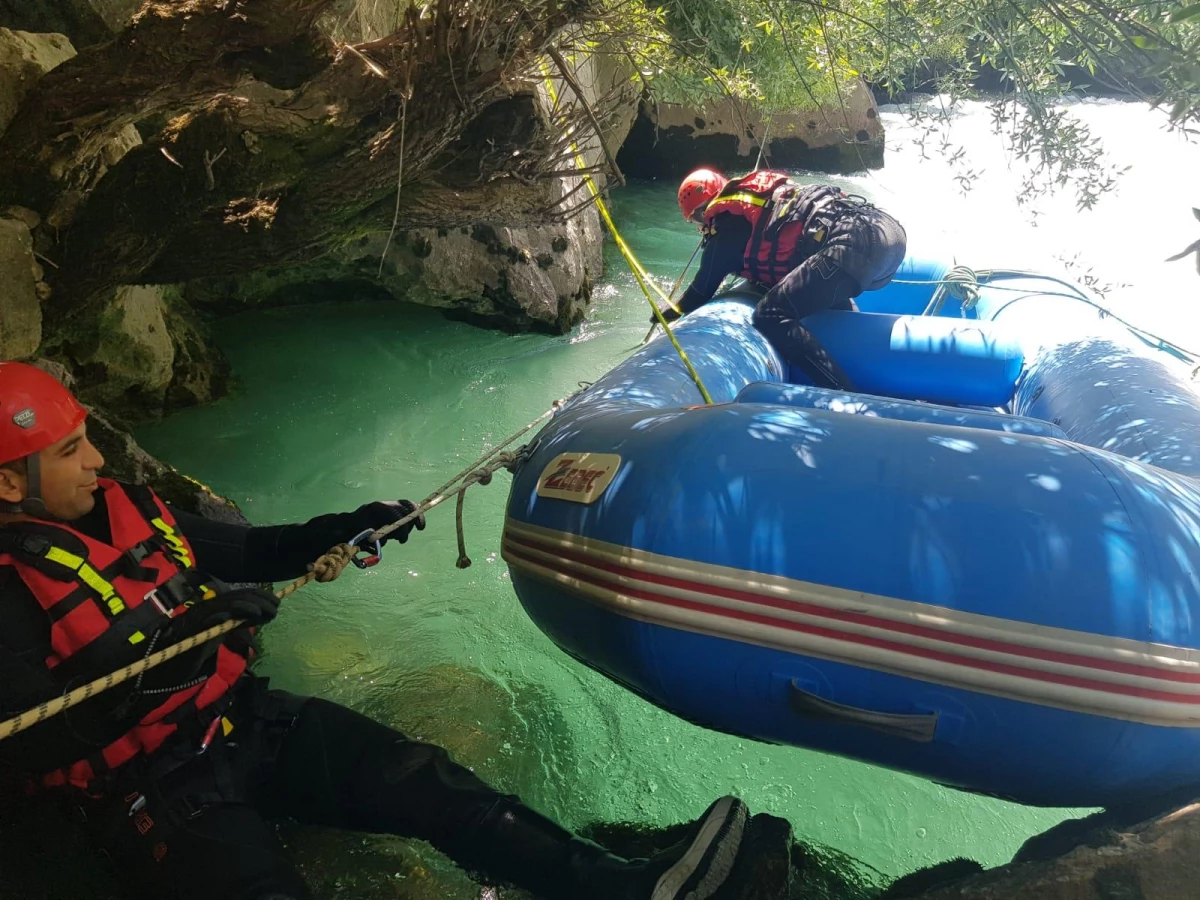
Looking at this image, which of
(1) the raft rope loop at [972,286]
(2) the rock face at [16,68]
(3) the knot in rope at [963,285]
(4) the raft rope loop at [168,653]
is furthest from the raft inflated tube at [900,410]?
(2) the rock face at [16,68]

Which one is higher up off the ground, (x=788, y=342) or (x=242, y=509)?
(x=788, y=342)

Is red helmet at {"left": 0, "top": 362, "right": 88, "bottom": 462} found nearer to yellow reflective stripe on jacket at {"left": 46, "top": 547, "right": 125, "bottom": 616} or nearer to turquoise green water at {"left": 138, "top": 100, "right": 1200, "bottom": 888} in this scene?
yellow reflective stripe on jacket at {"left": 46, "top": 547, "right": 125, "bottom": 616}

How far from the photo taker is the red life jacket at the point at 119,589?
152 centimetres

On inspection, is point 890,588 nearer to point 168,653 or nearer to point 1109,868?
point 1109,868

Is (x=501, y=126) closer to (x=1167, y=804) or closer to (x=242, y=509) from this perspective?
(x=242, y=509)

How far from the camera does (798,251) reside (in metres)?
3.86

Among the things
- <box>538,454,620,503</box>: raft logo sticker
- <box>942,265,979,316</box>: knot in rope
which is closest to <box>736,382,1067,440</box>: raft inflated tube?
<box>538,454,620,503</box>: raft logo sticker

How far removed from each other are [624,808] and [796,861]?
49 cm

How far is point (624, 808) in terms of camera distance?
7.44 feet

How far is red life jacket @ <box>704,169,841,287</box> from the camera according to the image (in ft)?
12.6

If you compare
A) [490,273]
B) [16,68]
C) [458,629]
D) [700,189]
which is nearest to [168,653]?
[458,629]

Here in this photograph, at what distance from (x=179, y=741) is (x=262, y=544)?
52 cm

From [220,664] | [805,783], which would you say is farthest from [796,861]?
[220,664]

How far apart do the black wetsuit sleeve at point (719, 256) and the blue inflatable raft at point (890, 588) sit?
2.19 metres
